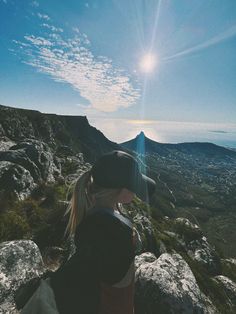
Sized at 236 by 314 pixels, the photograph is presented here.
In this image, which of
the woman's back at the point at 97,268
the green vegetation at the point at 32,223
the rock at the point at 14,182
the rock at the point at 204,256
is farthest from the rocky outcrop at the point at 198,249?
the woman's back at the point at 97,268

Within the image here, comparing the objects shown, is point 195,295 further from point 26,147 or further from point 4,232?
point 26,147

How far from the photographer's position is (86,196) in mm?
2963

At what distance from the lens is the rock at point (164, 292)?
6539mm

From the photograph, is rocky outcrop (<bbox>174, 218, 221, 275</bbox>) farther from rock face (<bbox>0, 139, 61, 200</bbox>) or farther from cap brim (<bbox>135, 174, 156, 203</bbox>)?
cap brim (<bbox>135, 174, 156, 203</bbox>)

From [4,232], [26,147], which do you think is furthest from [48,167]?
[4,232]

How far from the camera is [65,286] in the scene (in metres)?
2.45

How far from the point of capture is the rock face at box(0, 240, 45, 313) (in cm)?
539

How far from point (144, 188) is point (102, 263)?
3.81 ft

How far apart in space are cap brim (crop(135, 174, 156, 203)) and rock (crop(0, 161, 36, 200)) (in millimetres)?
12380

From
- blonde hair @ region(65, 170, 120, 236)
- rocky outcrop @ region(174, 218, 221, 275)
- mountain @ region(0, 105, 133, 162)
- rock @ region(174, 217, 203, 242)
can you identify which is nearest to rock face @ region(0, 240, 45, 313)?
blonde hair @ region(65, 170, 120, 236)

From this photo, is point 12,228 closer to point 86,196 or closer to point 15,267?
point 15,267

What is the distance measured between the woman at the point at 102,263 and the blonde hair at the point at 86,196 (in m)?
0.01

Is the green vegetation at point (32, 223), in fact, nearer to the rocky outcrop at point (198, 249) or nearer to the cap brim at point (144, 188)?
the cap brim at point (144, 188)

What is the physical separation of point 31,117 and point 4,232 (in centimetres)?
7326
